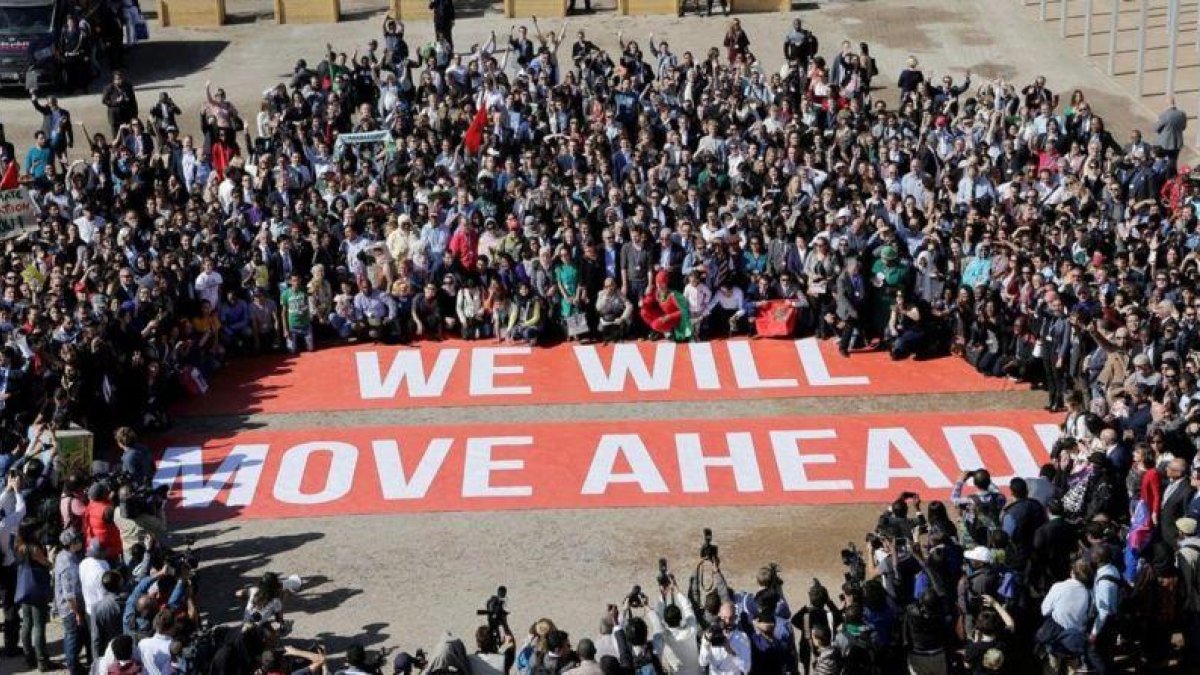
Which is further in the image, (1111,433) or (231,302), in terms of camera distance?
(231,302)

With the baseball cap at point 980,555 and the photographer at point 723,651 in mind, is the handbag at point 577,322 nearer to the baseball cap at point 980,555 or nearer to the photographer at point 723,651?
the baseball cap at point 980,555

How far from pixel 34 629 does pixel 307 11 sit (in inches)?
1064

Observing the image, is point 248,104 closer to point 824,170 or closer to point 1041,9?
point 824,170

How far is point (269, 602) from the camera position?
15.9 meters

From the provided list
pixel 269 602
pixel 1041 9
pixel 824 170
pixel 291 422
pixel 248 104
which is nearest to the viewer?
pixel 269 602

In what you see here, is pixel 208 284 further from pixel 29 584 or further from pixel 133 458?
pixel 29 584

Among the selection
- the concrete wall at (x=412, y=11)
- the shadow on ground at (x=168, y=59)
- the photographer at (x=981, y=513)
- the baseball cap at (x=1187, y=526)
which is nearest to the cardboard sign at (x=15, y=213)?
the photographer at (x=981, y=513)

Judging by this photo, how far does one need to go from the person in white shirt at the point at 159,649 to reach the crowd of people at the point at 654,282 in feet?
0.09

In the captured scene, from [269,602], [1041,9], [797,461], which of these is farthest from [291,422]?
[1041,9]

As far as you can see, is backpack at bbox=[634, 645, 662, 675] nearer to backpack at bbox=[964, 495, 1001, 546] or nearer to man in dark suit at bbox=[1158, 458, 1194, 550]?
backpack at bbox=[964, 495, 1001, 546]

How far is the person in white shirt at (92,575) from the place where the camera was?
16.6 m

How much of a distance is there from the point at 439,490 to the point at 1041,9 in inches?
924

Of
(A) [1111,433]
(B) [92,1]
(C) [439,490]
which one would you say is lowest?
(C) [439,490]

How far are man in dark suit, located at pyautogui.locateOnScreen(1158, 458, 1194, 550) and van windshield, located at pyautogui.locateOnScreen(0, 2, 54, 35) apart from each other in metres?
25.7
